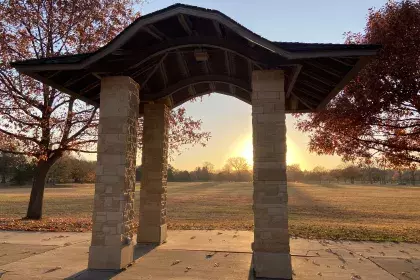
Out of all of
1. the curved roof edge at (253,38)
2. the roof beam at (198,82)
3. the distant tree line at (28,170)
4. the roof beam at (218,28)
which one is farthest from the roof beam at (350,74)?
the distant tree line at (28,170)

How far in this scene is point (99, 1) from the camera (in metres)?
16.2

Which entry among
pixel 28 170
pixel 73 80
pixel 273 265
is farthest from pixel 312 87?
pixel 28 170

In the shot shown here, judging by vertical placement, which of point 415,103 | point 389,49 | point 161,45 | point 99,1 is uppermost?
point 99,1

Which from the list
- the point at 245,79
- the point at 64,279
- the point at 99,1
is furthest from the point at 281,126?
the point at 99,1

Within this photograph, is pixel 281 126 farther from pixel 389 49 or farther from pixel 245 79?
pixel 389 49

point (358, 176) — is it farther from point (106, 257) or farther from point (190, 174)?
point (106, 257)

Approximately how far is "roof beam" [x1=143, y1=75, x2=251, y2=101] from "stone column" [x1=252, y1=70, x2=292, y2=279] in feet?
4.04

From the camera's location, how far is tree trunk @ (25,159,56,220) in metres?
16.4

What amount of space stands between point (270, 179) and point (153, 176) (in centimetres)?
438

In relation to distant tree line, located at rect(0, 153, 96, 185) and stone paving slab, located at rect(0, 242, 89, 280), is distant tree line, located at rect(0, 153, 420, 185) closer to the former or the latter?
distant tree line, located at rect(0, 153, 96, 185)

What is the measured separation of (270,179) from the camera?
7.21 metres

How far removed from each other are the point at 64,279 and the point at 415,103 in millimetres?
11148

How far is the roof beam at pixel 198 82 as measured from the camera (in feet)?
29.3

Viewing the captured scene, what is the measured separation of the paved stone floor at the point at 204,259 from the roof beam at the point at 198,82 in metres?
4.44
